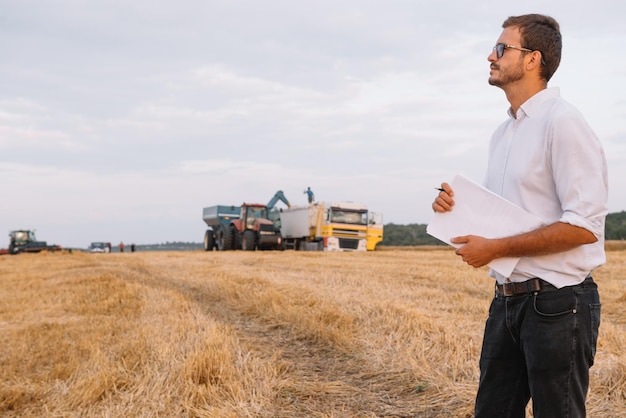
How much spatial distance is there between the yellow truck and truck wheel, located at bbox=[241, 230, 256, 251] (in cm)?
312

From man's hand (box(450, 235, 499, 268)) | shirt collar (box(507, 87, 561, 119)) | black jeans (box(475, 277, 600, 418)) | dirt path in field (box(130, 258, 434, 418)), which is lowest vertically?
dirt path in field (box(130, 258, 434, 418))

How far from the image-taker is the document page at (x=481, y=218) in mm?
2469

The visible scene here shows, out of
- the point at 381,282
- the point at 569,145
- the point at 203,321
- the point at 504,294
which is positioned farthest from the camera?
the point at 381,282

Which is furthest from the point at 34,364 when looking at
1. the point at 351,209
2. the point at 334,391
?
the point at 351,209

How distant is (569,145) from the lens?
7.76ft

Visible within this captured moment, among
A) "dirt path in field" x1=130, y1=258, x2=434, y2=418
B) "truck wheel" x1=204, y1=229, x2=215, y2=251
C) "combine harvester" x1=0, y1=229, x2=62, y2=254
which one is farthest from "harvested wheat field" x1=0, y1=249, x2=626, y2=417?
"combine harvester" x1=0, y1=229, x2=62, y2=254

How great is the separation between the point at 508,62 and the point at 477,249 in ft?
2.48

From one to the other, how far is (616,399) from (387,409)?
5.17ft

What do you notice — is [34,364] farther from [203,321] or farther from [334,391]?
[334,391]

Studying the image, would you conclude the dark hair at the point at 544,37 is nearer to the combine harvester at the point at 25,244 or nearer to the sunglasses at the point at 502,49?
the sunglasses at the point at 502,49

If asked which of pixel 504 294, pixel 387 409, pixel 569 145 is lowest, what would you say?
pixel 387 409

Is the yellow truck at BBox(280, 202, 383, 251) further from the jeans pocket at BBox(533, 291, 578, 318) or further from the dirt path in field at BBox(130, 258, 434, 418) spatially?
the jeans pocket at BBox(533, 291, 578, 318)

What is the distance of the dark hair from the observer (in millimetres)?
2566

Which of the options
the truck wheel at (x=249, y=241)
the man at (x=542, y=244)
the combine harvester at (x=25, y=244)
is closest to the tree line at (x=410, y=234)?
the truck wheel at (x=249, y=241)
